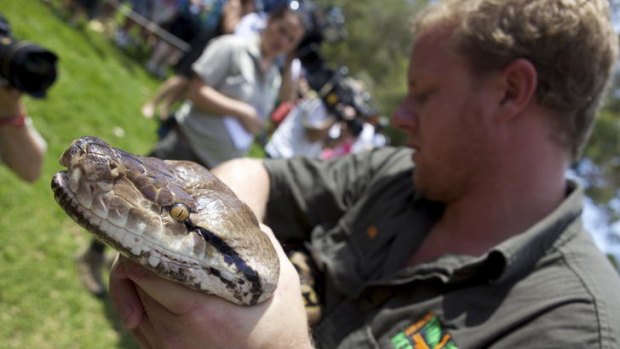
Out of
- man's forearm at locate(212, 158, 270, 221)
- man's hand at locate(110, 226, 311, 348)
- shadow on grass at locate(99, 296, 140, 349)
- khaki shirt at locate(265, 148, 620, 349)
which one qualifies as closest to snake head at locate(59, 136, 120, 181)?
man's hand at locate(110, 226, 311, 348)

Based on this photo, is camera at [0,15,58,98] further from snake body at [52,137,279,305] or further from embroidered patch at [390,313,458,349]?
embroidered patch at [390,313,458,349]

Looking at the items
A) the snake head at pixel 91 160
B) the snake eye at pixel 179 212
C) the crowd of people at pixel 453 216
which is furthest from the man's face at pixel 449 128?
the snake head at pixel 91 160

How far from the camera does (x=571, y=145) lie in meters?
2.61

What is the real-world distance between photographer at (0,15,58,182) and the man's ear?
7.56 feet

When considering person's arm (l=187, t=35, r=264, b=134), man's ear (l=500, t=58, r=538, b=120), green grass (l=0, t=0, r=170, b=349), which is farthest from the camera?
person's arm (l=187, t=35, r=264, b=134)

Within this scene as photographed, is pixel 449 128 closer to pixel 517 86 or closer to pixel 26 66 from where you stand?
pixel 517 86

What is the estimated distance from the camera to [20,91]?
2.70 metres

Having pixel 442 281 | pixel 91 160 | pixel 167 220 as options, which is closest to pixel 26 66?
pixel 91 160

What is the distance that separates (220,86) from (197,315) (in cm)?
315

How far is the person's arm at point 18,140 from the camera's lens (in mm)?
2820

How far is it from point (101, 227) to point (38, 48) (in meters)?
1.70

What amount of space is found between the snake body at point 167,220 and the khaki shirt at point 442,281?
0.74 metres

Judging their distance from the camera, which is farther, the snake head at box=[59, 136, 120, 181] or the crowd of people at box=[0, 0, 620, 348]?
the crowd of people at box=[0, 0, 620, 348]

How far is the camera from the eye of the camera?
2.55 metres
